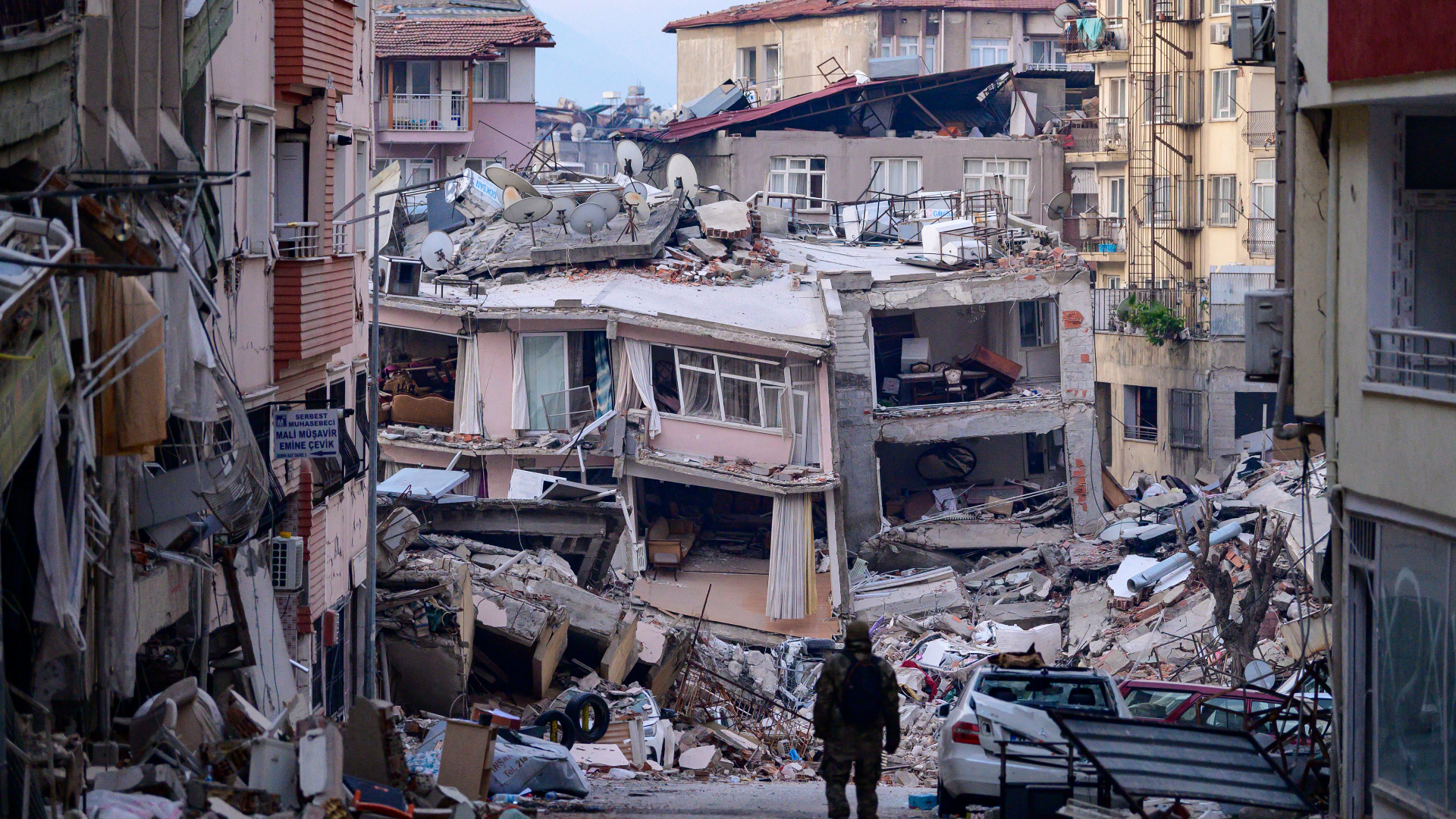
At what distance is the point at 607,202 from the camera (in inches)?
1393

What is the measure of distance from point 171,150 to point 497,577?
12.5 metres

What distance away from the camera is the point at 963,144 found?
5000 centimetres

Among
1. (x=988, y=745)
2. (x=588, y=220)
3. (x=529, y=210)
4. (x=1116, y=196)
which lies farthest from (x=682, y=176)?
(x=988, y=745)

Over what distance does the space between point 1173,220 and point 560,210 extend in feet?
74.1

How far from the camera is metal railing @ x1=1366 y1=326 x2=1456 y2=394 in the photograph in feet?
37.6

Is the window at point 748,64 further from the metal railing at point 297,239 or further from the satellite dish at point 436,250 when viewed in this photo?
the metal railing at point 297,239

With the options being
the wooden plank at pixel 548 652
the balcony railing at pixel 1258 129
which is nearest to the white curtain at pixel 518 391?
the wooden plank at pixel 548 652

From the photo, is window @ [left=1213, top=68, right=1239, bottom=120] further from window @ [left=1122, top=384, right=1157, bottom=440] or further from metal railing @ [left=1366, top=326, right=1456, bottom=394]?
metal railing @ [left=1366, top=326, right=1456, bottom=394]

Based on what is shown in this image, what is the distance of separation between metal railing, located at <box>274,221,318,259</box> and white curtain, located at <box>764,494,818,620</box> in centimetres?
1332

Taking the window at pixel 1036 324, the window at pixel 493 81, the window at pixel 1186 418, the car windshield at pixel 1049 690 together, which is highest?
the window at pixel 493 81

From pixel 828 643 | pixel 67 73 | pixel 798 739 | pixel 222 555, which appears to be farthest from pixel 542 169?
pixel 67 73

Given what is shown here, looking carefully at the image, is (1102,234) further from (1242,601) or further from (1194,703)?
(1194,703)

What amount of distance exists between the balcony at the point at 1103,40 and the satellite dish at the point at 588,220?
23.3m

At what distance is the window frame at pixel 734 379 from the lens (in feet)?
102
